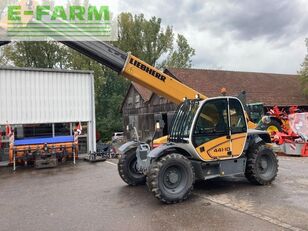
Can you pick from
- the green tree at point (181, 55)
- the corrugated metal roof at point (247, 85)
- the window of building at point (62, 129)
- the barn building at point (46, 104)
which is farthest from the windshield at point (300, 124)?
the green tree at point (181, 55)

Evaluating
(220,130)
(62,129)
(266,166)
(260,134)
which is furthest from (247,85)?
(220,130)

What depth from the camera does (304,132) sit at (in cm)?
1333

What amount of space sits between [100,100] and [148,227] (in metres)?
33.5

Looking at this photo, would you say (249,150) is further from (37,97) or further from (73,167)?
(37,97)

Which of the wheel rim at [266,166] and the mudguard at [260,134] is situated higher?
the mudguard at [260,134]

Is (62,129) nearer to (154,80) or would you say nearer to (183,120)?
Answer: (154,80)

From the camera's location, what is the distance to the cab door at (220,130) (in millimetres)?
6832

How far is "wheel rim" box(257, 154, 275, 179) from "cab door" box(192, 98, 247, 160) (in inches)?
31.5

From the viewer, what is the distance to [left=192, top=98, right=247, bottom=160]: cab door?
683 centimetres

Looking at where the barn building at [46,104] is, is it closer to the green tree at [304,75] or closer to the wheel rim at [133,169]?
the wheel rim at [133,169]

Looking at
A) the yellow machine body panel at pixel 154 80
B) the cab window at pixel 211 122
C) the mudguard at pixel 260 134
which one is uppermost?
the yellow machine body panel at pixel 154 80

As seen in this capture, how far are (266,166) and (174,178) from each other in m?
2.82

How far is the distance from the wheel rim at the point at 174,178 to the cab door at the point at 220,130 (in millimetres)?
643

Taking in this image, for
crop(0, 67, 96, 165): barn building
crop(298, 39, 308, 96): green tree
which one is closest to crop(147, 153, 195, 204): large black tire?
crop(0, 67, 96, 165): barn building
